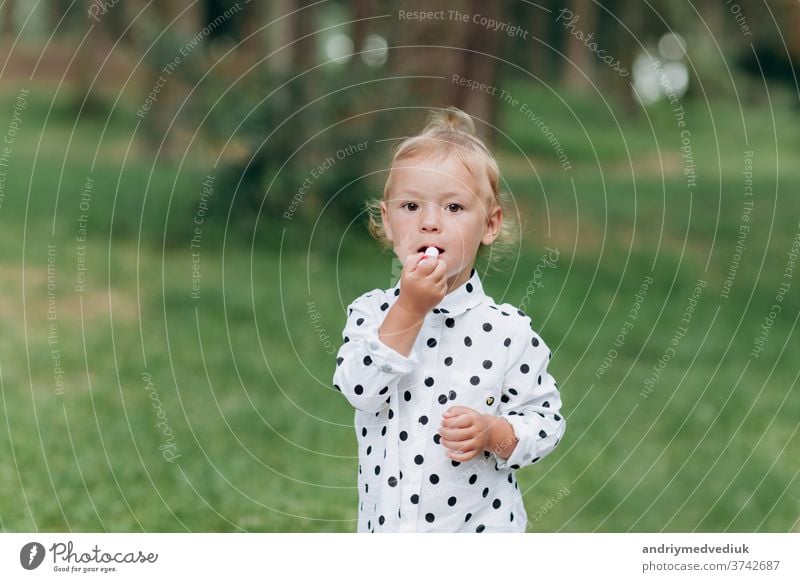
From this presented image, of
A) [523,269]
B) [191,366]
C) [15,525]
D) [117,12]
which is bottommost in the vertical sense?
[15,525]

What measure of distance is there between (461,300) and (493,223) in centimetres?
19

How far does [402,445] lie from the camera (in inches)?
102

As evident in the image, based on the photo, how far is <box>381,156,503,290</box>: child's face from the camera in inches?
100

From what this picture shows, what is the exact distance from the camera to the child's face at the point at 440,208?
2541 mm

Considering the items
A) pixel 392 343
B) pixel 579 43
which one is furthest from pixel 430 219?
pixel 579 43

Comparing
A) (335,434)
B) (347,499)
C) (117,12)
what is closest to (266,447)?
(335,434)

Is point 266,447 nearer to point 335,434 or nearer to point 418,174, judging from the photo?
point 335,434

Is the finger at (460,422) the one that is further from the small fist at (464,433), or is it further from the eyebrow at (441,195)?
the eyebrow at (441,195)

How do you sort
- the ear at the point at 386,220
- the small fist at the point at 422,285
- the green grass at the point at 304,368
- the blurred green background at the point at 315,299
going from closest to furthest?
the small fist at the point at 422,285 < the ear at the point at 386,220 < the green grass at the point at 304,368 < the blurred green background at the point at 315,299

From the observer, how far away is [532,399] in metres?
2.61

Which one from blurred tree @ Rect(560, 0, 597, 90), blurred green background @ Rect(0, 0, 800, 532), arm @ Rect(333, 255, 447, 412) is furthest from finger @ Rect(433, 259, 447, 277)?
blurred tree @ Rect(560, 0, 597, 90)

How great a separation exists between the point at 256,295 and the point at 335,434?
2.04 m

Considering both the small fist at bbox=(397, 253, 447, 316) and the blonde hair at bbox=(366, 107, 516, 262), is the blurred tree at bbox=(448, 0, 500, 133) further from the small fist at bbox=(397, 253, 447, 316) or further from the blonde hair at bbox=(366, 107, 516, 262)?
the small fist at bbox=(397, 253, 447, 316)

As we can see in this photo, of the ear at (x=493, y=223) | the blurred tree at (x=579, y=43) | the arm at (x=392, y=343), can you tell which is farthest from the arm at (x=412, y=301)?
the blurred tree at (x=579, y=43)
